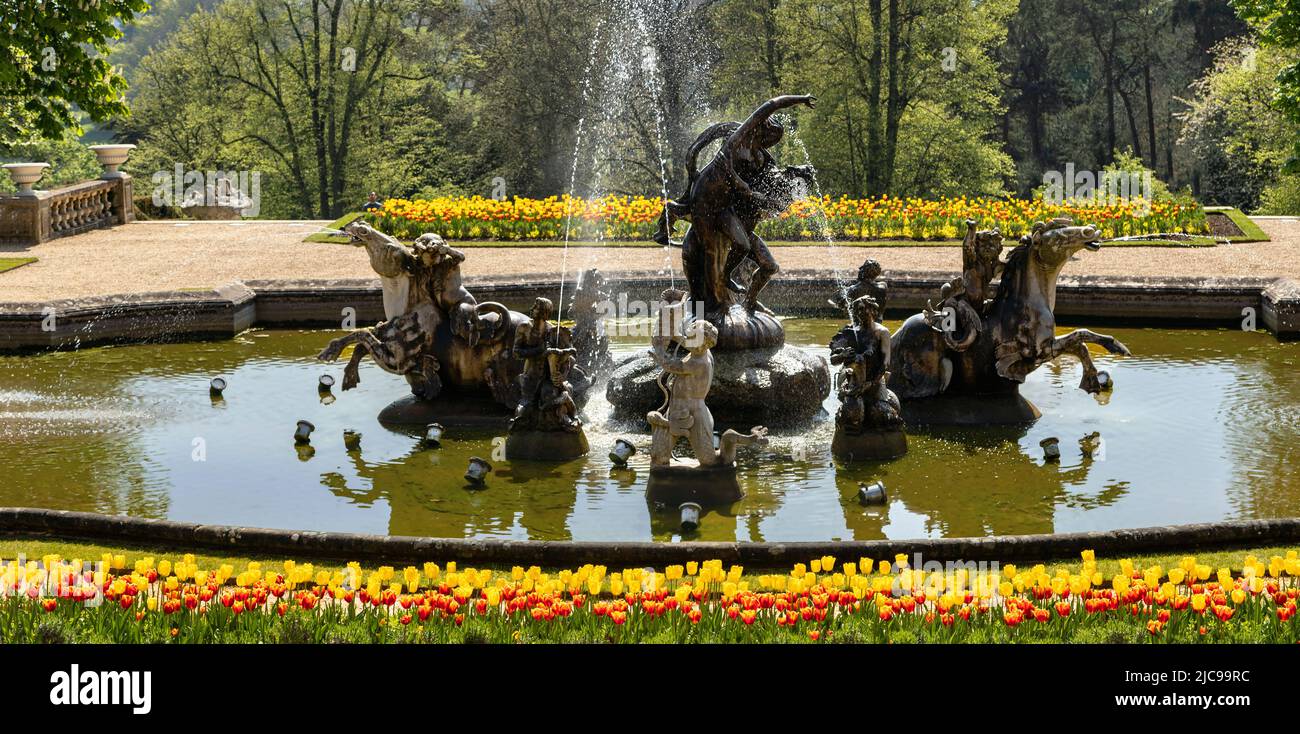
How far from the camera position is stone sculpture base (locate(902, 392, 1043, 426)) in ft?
51.9

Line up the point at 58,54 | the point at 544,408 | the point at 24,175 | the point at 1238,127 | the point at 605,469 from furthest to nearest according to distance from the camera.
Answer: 1. the point at 1238,127
2. the point at 24,175
3. the point at 58,54
4. the point at 544,408
5. the point at 605,469

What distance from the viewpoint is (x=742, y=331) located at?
52.1 feet

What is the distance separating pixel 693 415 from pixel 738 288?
3683 mm

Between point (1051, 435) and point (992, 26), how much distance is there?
96.0 ft

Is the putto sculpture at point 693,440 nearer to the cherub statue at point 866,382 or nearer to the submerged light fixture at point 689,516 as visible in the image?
the submerged light fixture at point 689,516

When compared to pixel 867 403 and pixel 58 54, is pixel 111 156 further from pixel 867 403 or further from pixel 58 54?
pixel 867 403

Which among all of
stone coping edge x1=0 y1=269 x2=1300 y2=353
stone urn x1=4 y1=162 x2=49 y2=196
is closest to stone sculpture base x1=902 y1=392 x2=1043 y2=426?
stone coping edge x1=0 y1=269 x2=1300 y2=353

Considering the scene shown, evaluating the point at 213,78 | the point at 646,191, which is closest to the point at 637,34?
the point at 646,191

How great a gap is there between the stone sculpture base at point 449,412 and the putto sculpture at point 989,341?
4.27 m

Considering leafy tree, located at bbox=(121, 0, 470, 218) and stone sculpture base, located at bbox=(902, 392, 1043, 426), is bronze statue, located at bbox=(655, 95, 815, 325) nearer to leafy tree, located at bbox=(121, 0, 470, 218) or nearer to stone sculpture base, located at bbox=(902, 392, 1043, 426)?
stone sculpture base, located at bbox=(902, 392, 1043, 426)

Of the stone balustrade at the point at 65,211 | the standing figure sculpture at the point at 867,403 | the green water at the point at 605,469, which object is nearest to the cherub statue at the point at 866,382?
the standing figure sculpture at the point at 867,403

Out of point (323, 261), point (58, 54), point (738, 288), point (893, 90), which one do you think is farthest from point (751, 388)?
point (893, 90)

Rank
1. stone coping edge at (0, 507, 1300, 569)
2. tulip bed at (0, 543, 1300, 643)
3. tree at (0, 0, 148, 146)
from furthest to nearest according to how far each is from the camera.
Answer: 1. tree at (0, 0, 148, 146)
2. stone coping edge at (0, 507, 1300, 569)
3. tulip bed at (0, 543, 1300, 643)

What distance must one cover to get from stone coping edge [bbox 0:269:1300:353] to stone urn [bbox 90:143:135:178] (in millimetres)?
13991
